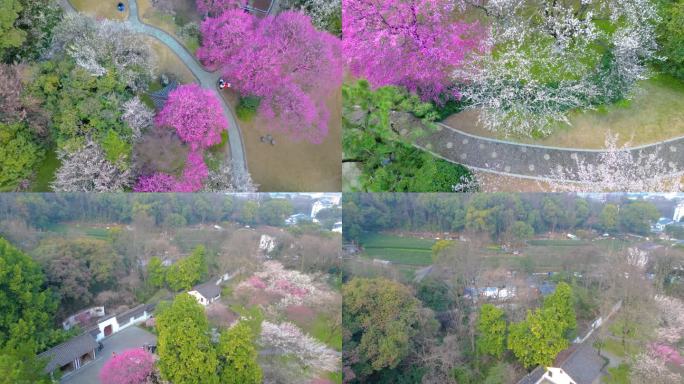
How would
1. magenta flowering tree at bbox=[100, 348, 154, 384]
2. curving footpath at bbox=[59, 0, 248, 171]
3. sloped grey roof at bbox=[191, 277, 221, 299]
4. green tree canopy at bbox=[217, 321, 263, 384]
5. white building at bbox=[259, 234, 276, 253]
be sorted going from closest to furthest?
green tree canopy at bbox=[217, 321, 263, 384] < magenta flowering tree at bbox=[100, 348, 154, 384] < sloped grey roof at bbox=[191, 277, 221, 299] < white building at bbox=[259, 234, 276, 253] < curving footpath at bbox=[59, 0, 248, 171]

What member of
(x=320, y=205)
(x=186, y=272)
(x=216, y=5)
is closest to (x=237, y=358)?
(x=186, y=272)

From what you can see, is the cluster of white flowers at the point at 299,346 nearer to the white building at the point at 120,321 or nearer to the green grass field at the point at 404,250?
the green grass field at the point at 404,250

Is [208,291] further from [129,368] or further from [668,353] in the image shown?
[668,353]

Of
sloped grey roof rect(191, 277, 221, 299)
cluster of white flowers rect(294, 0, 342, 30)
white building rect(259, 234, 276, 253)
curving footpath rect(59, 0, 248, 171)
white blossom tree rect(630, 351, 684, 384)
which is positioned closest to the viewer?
white blossom tree rect(630, 351, 684, 384)

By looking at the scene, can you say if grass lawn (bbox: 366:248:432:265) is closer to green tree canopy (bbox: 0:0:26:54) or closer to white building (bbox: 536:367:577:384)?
white building (bbox: 536:367:577:384)

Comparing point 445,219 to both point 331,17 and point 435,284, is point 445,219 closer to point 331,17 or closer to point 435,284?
point 435,284

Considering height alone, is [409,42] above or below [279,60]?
above

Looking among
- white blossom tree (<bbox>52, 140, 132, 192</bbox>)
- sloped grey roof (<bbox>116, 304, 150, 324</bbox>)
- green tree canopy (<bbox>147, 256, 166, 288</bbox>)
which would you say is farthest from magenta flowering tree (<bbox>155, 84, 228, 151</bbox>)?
sloped grey roof (<bbox>116, 304, 150, 324</bbox>)

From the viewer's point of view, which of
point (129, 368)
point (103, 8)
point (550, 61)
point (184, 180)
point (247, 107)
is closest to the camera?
point (129, 368)
